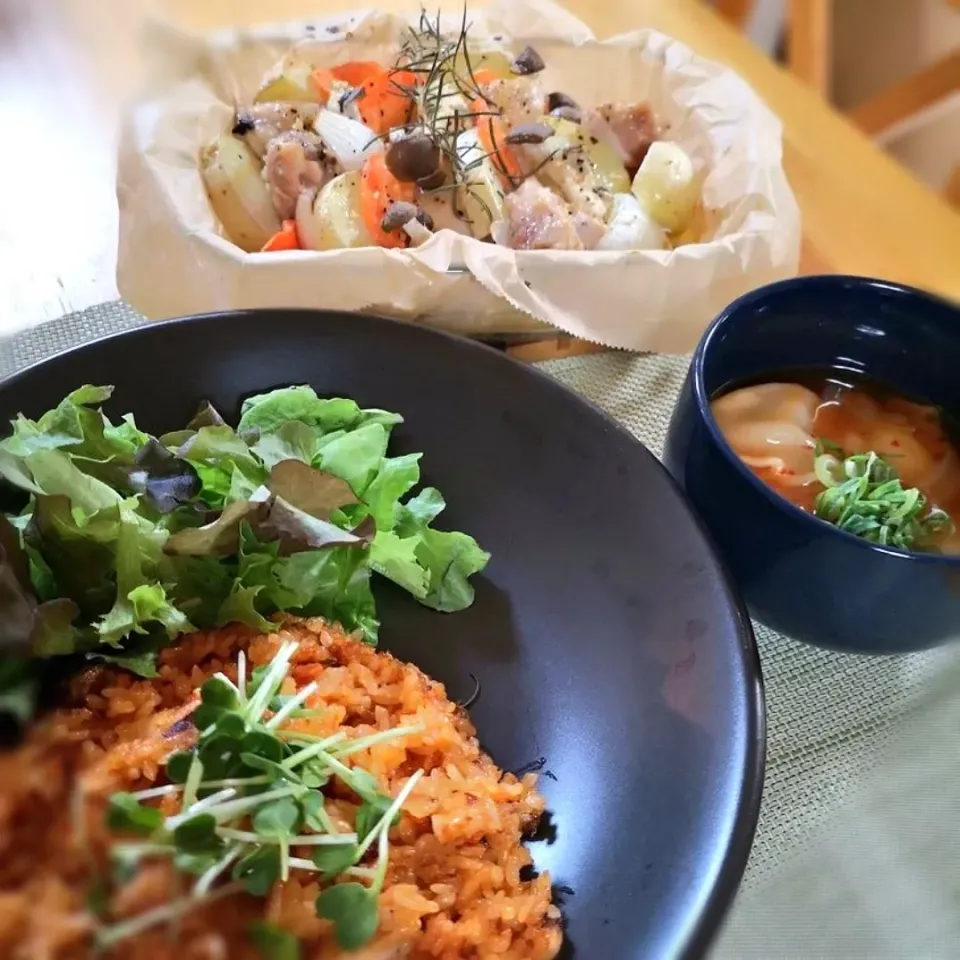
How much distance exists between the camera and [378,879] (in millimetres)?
503

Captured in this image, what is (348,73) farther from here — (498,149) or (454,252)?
(454,252)

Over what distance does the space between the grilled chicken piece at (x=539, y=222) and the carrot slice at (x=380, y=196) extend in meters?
0.10

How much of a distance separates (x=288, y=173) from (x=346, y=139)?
0.09m

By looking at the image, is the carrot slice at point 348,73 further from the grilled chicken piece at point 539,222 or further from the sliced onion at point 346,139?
the grilled chicken piece at point 539,222

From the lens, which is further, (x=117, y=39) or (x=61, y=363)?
(x=117, y=39)

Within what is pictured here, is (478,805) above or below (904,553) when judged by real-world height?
below

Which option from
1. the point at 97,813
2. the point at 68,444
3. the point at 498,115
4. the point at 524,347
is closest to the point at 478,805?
the point at 97,813

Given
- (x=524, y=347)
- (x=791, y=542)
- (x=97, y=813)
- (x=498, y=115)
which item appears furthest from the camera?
(x=498, y=115)

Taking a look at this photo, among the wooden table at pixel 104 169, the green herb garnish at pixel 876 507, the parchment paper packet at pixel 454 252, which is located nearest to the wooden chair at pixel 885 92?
the wooden table at pixel 104 169

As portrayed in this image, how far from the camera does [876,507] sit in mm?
633

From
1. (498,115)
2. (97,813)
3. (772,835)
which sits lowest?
(772,835)

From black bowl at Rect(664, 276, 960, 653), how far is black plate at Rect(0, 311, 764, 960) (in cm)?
4

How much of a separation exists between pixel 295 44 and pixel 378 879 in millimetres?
905

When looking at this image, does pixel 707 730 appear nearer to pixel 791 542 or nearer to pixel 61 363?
pixel 791 542
